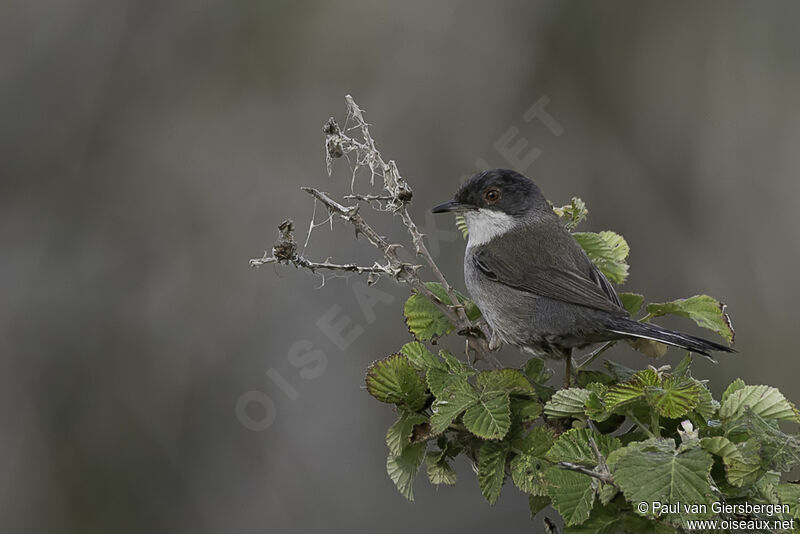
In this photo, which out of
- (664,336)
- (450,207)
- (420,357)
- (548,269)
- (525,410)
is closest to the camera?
(525,410)

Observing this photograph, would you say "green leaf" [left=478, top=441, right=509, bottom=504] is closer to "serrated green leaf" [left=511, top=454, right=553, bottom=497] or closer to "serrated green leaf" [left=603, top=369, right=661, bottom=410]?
"serrated green leaf" [left=511, top=454, right=553, bottom=497]

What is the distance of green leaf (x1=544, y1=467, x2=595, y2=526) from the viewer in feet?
4.60

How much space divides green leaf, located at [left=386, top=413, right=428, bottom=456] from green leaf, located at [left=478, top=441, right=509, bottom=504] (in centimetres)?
17

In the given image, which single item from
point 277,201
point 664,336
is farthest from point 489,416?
point 277,201

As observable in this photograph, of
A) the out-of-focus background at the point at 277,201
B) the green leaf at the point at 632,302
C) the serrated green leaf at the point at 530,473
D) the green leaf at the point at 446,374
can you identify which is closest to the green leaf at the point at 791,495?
the serrated green leaf at the point at 530,473

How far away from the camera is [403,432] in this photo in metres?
1.76

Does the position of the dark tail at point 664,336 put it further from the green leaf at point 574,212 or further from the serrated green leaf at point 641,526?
the serrated green leaf at point 641,526

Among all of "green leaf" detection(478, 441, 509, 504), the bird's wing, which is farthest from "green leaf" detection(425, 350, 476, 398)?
the bird's wing

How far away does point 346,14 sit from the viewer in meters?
5.33

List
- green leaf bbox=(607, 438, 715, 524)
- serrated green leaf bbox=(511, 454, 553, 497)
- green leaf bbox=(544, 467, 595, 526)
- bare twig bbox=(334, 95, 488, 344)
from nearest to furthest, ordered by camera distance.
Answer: green leaf bbox=(607, 438, 715, 524) < green leaf bbox=(544, 467, 595, 526) < serrated green leaf bbox=(511, 454, 553, 497) < bare twig bbox=(334, 95, 488, 344)

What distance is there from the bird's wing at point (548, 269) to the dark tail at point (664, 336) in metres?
0.35

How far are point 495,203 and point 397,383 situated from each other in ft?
6.23

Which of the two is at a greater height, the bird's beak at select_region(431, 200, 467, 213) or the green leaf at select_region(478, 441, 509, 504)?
the bird's beak at select_region(431, 200, 467, 213)

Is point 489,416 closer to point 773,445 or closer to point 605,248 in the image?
point 773,445
